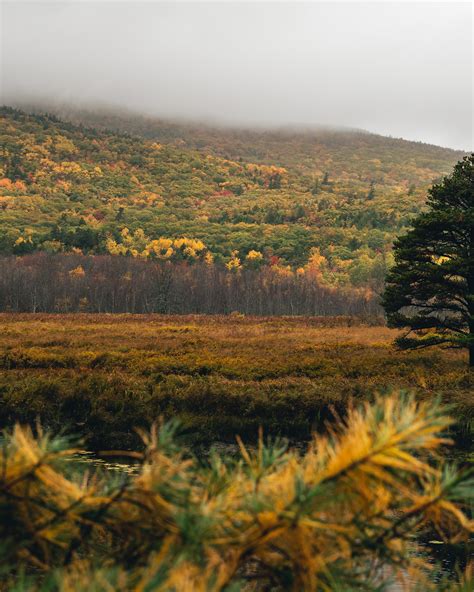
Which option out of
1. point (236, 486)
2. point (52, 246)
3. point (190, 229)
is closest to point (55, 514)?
point (236, 486)

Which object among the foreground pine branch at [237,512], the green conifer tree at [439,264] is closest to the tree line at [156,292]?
the green conifer tree at [439,264]

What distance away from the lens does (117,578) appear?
235cm

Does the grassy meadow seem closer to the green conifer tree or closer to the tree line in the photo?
the green conifer tree

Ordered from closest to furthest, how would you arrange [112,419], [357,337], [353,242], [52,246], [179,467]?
[179,467]
[112,419]
[357,337]
[52,246]
[353,242]

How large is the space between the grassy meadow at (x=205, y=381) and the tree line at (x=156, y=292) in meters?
41.7

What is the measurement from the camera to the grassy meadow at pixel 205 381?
19750 mm

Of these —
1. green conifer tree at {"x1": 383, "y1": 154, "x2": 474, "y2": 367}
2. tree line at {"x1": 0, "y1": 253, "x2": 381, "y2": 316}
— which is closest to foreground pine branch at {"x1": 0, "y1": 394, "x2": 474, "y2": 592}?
green conifer tree at {"x1": 383, "y1": 154, "x2": 474, "y2": 367}

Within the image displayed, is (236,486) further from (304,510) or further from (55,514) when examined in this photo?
(55,514)

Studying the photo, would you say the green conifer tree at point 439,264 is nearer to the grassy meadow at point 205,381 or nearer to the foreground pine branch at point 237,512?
the grassy meadow at point 205,381

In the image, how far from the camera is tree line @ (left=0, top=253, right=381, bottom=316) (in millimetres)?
80062

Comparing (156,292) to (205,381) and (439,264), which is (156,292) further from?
(205,381)

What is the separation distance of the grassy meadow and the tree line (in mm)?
41687

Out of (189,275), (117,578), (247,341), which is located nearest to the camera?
(117,578)

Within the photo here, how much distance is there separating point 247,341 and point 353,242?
102m
